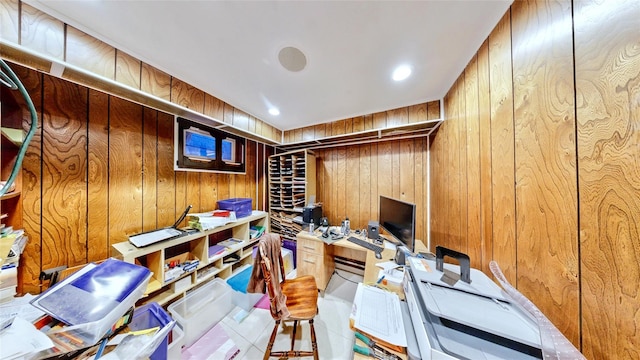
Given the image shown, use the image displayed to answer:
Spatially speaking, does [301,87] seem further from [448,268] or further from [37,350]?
[37,350]

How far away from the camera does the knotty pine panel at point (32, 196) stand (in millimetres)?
1071

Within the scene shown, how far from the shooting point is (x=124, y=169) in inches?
57.9

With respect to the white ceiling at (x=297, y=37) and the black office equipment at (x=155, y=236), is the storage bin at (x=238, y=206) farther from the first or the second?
the white ceiling at (x=297, y=37)

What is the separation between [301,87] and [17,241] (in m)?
2.13

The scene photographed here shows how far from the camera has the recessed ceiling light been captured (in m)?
1.32

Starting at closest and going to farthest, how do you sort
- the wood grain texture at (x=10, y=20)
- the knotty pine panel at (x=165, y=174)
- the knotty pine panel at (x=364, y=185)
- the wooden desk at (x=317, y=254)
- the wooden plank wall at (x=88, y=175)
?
1. the wood grain texture at (x=10, y=20)
2. the wooden plank wall at (x=88, y=175)
3. the knotty pine panel at (x=165, y=174)
4. the wooden desk at (x=317, y=254)
5. the knotty pine panel at (x=364, y=185)

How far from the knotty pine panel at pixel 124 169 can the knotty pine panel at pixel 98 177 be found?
3 cm

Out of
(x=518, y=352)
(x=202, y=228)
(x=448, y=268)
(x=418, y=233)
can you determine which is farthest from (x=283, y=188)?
(x=518, y=352)

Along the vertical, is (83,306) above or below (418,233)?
above

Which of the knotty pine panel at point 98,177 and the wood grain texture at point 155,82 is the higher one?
the wood grain texture at point 155,82

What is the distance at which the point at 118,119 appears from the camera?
1.44 meters

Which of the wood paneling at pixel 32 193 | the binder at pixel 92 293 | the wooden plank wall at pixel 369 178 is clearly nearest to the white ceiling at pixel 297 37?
→ the wood paneling at pixel 32 193

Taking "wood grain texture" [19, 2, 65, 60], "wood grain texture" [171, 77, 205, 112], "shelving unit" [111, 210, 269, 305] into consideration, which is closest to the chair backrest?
"shelving unit" [111, 210, 269, 305]

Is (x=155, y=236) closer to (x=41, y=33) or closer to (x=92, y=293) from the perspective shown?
(x=92, y=293)
